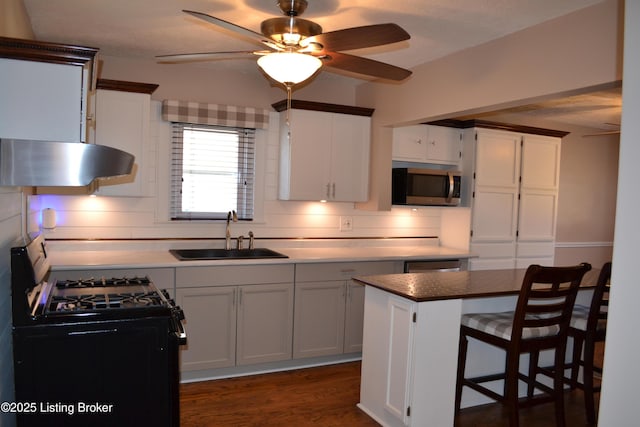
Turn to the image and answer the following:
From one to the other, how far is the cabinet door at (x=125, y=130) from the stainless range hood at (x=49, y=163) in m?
1.91

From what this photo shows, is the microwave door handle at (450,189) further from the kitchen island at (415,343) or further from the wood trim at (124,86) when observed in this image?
the wood trim at (124,86)

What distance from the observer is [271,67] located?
2.21 m

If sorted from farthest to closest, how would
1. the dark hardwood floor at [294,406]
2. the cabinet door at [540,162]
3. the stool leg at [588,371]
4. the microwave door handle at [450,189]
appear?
the cabinet door at [540,162] → the microwave door handle at [450,189] → the dark hardwood floor at [294,406] → the stool leg at [588,371]

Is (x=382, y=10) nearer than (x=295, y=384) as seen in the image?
Yes

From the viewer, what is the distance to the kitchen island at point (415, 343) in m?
2.57

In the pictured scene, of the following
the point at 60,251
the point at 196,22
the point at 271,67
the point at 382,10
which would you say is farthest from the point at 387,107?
the point at 60,251

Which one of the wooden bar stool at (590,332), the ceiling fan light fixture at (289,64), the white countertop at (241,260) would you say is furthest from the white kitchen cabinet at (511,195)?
the ceiling fan light fixture at (289,64)

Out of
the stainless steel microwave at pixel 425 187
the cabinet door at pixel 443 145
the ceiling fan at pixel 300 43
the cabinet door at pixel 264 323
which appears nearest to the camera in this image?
the ceiling fan at pixel 300 43

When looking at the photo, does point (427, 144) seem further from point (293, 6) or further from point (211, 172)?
point (293, 6)

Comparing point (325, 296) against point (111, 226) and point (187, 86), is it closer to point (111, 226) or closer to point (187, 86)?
point (111, 226)

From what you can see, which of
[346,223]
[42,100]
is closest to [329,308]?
[346,223]

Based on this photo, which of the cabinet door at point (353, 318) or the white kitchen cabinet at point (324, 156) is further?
the white kitchen cabinet at point (324, 156)

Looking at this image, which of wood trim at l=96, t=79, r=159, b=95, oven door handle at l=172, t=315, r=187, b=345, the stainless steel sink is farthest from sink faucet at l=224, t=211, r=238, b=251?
oven door handle at l=172, t=315, r=187, b=345

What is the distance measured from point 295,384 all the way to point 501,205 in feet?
9.03
